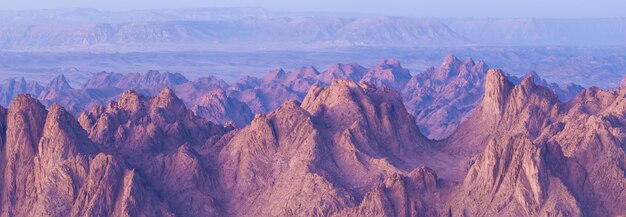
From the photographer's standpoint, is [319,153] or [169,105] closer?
[319,153]

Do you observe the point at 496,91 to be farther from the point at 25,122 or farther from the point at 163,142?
the point at 25,122

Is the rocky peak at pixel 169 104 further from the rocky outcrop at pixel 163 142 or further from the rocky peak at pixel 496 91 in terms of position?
the rocky peak at pixel 496 91

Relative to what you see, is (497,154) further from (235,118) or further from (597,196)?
(235,118)

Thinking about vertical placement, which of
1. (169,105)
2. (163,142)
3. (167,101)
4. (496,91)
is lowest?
(169,105)

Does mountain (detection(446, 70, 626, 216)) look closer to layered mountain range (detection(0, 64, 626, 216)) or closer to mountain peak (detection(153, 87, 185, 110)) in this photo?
layered mountain range (detection(0, 64, 626, 216))

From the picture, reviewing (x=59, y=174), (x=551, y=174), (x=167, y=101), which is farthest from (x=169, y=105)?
(x=551, y=174)

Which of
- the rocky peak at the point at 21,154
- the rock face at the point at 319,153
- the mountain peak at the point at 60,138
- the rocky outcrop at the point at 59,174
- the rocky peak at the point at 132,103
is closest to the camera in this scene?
the rocky outcrop at the point at 59,174

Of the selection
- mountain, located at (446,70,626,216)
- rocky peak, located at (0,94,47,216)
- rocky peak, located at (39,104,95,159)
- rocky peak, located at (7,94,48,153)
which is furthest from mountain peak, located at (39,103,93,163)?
mountain, located at (446,70,626,216)

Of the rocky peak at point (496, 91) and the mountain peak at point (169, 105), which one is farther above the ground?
the rocky peak at point (496, 91)

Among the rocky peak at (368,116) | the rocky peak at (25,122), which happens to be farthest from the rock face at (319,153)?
the rocky peak at (25,122)
